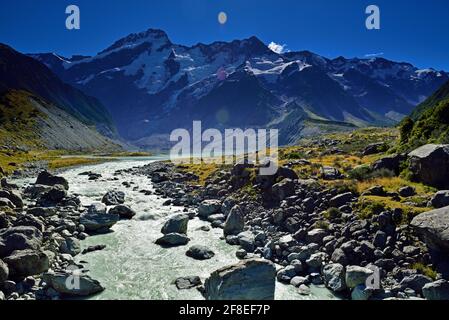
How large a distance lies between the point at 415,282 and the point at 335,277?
3988 millimetres

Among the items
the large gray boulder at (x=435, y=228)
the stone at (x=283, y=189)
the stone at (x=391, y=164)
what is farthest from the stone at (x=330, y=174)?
the large gray boulder at (x=435, y=228)

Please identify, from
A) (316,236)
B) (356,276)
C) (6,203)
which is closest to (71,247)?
(6,203)

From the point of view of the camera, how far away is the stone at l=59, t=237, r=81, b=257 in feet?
82.8

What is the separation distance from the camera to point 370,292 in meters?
18.8

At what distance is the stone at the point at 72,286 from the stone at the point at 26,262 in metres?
1.39

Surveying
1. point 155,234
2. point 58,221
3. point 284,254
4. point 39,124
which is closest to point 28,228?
point 58,221

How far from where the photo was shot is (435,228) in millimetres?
20203

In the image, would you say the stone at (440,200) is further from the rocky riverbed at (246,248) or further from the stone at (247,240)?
the stone at (247,240)

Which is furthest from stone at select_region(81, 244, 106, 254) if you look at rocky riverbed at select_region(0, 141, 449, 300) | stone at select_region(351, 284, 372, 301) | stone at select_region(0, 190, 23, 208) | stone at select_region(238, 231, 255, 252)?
stone at select_region(351, 284, 372, 301)

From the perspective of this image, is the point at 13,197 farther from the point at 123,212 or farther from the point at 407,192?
the point at 407,192

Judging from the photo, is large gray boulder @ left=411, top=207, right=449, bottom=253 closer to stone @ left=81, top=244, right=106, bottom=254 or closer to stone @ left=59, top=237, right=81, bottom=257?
stone @ left=81, top=244, right=106, bottom=254

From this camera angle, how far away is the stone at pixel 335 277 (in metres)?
20.0
